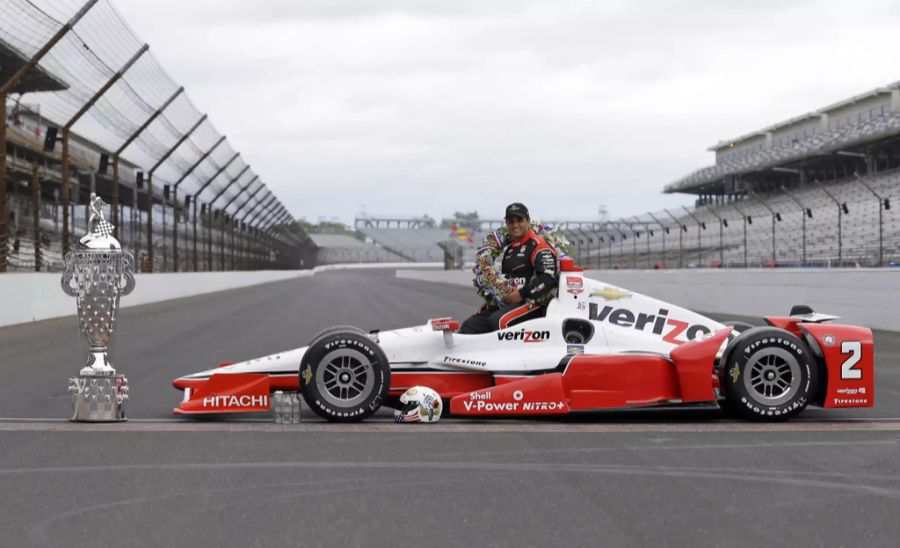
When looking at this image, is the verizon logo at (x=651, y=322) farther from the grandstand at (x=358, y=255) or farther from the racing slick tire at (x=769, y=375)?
the grandstand at (x=358, y=255)

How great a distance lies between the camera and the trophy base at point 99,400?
235 inches

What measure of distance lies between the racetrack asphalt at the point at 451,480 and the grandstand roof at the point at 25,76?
875 cm

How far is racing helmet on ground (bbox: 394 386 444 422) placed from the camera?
5906 mm

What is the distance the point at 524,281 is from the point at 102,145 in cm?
1446

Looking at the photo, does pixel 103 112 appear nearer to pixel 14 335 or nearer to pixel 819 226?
pixel 14 335

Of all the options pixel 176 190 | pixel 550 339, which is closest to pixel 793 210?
pixel 176 190

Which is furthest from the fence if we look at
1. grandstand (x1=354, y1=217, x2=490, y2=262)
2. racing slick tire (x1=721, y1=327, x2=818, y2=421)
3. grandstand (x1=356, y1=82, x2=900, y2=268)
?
grandstand (x1=354, y1=217, x2=490, y2=262)

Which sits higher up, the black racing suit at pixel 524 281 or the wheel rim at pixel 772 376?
the black racing suit at pixel 524 281

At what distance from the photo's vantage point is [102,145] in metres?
Result: 18.7

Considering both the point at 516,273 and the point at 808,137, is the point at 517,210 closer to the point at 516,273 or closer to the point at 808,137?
the point at 516,273

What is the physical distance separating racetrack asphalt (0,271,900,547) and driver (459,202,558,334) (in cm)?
69

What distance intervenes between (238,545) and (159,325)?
43.5 feet

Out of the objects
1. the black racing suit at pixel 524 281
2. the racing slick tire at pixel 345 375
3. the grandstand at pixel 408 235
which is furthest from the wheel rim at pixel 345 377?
the grandstand at pixel 408 235

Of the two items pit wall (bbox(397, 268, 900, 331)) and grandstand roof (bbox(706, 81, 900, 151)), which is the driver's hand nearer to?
pit wall (bbox(397, 268, 900, 331))
